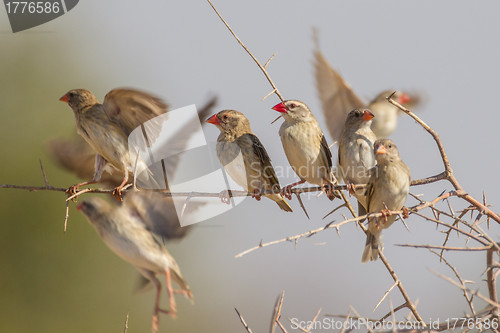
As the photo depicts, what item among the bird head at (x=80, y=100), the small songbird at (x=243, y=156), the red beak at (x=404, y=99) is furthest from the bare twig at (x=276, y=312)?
the red beak at (x=404, y=99)

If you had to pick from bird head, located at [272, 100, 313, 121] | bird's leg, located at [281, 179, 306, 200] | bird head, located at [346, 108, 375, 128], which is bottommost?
bird's leg, located at [281, 179, 306, 200]

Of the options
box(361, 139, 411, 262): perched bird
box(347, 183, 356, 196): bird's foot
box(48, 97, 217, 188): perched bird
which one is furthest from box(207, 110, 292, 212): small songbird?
box(48, 97, 217, 188): perched bird

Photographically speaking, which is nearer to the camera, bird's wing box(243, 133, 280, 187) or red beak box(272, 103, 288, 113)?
red beak box(272, 103, 288, 113)

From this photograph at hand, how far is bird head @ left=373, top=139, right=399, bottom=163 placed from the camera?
449 centimetres

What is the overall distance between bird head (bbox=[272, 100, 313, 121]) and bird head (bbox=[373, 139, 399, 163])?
69 cm

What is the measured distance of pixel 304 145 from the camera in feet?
15.9

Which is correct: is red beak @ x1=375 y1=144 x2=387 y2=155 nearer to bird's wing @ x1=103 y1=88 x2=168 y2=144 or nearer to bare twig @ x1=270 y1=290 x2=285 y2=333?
bird's wing @ x1=103 y1=88 x2=168 y2=144

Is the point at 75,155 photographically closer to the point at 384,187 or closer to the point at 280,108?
the point at 280,108

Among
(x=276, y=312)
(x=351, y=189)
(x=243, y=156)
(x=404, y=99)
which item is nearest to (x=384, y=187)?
(x=351, y=189)

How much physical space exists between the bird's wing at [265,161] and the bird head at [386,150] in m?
1.01

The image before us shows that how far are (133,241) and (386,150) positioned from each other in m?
1.94

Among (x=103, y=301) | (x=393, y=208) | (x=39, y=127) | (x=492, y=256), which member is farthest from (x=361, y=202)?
(x=39, y=127)

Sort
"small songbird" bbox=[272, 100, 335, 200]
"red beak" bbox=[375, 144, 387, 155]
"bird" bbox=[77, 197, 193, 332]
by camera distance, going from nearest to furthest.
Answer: "bird" bbox=[77, 197, 193, 332] < "red beak" bbox=[375, 144, 387, 155] < "small songbird" bbox=[272, 100, 335, 200]

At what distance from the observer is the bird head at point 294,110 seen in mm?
4992
